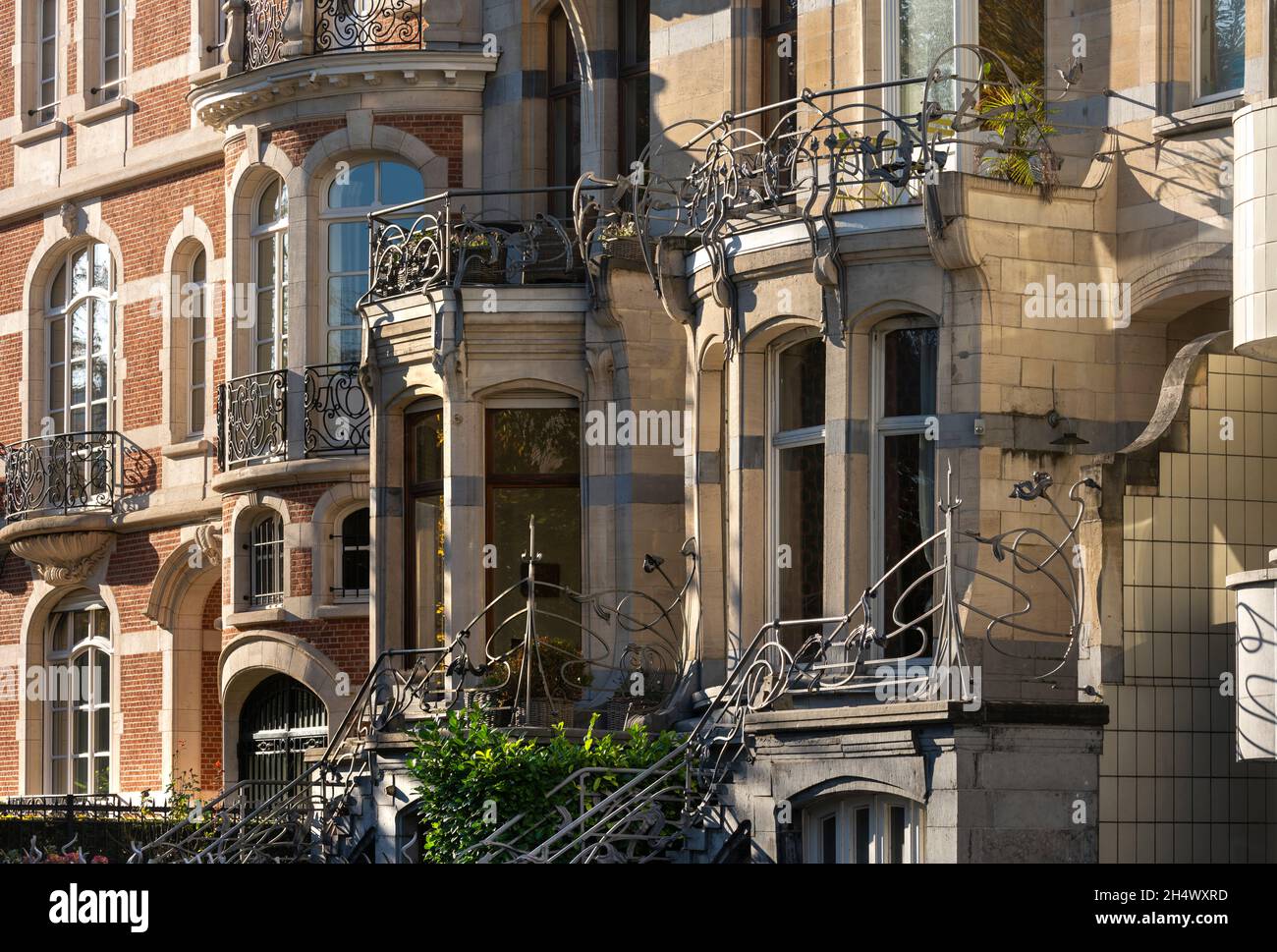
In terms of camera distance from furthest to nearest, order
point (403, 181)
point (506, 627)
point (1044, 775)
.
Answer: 1. point (403, 181)
2. point (506, 627)
3. point (1044, 775)

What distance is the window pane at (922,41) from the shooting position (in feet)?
68.4

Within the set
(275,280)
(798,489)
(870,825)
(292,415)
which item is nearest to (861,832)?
(870,825)

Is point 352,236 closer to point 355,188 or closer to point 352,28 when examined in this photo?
point 355,188

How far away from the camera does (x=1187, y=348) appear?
18.5m

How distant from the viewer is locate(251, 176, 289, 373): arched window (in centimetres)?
2708

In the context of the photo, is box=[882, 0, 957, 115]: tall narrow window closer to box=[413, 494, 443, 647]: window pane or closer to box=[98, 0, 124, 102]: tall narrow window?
box=[413, 494, 443, 647]: window pane

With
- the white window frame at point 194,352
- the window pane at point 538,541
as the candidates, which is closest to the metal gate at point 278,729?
the white window frame at point 194,352

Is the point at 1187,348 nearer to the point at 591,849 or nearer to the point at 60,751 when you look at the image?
the point at 591,849

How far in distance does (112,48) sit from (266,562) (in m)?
7.45

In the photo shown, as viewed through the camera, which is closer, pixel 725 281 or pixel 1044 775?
pixel 1044 775

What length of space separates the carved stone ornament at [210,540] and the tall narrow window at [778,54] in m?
8.54

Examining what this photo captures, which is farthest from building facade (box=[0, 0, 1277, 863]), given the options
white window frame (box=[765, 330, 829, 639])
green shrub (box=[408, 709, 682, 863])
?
green shrub (box=[408, 709, 682, 863])

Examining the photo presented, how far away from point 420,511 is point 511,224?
272 centimetres
